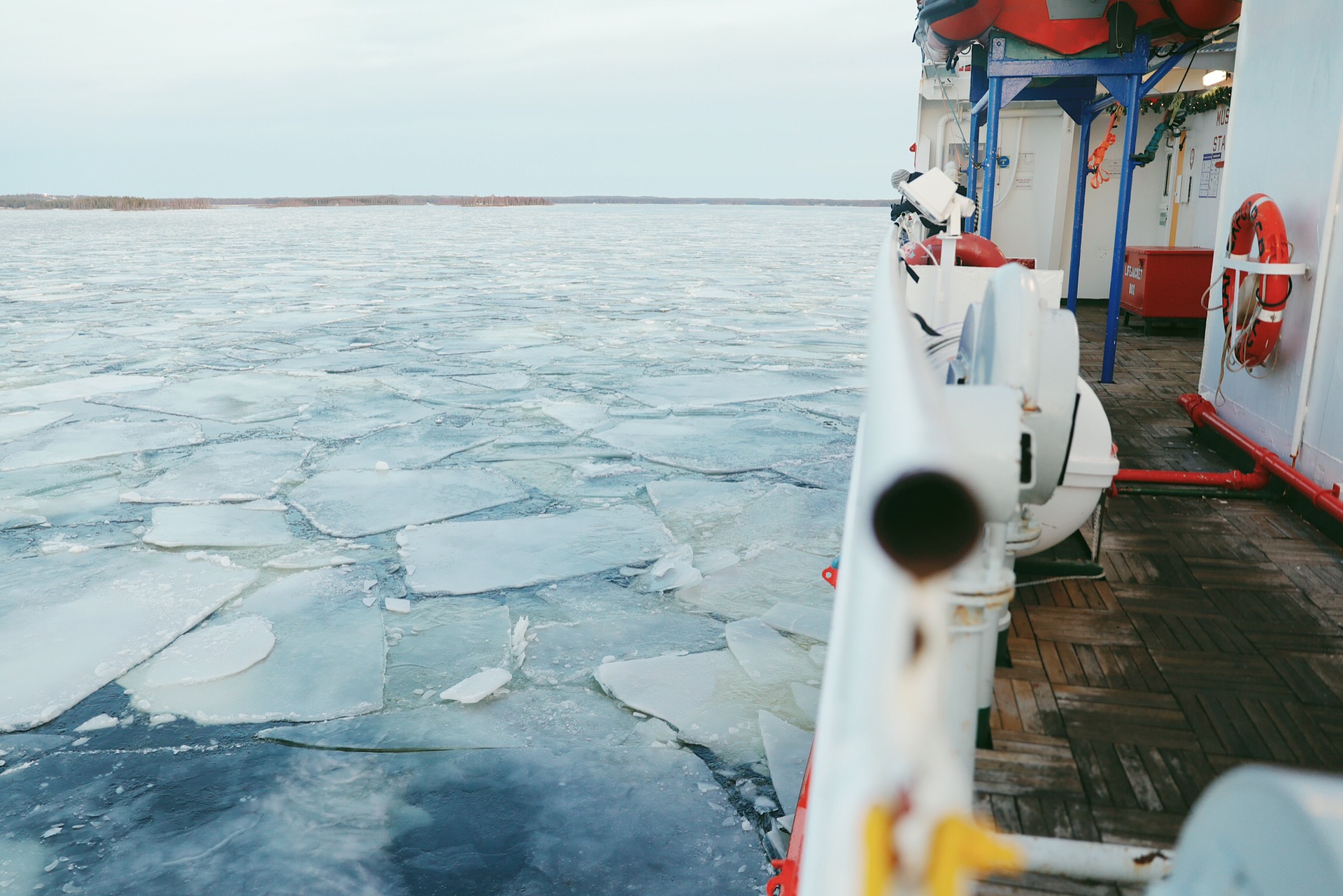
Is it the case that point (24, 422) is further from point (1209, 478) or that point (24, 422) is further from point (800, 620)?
point (1209, 478)

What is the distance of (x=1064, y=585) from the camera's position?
2859 mm

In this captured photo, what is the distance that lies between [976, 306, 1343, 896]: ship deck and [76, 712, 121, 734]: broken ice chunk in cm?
210

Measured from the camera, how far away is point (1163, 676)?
2.31 metres

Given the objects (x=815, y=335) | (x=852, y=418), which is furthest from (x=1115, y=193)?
(x=852, y=418)

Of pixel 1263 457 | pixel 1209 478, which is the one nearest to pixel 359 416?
pixel 1209 478

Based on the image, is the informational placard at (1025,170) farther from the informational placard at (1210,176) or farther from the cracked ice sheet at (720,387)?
the cracked ice sheet at (720,387)

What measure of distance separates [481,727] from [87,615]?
4.84ft

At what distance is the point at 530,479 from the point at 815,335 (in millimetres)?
4495

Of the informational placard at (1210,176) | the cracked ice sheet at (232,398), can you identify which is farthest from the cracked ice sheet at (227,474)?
the informational placard at (1210,176)

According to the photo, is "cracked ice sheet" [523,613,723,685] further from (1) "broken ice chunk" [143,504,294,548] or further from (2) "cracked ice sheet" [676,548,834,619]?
(1) "broken ice chunk" [143,504,294,548]

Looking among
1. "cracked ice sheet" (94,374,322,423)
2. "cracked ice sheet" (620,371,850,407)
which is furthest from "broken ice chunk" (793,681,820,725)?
"cracked ice sheet" (94,374,322,423)

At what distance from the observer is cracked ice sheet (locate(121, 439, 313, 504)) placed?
13.8 ft

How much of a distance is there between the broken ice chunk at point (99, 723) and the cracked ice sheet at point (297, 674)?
0.07 meters

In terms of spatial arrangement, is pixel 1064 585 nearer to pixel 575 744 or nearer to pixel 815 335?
pixel 575 744
